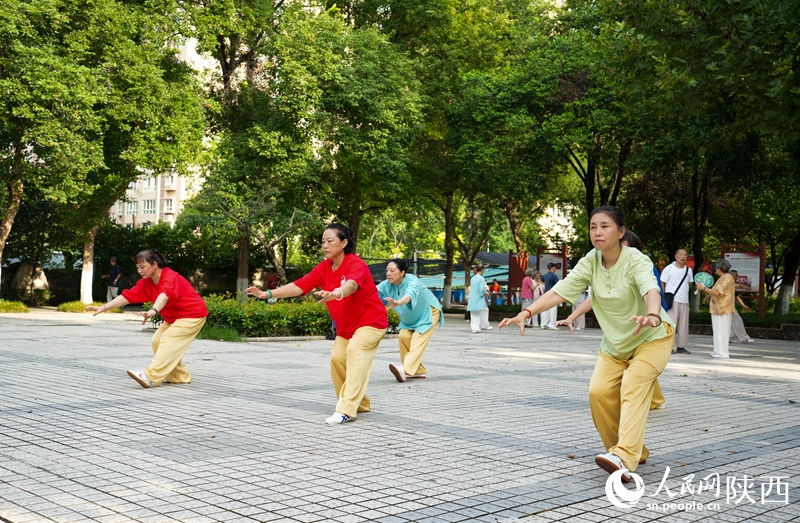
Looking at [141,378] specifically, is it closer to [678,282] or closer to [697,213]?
[678,282]

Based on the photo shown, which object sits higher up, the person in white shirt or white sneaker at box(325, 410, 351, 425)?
the person in white shirt

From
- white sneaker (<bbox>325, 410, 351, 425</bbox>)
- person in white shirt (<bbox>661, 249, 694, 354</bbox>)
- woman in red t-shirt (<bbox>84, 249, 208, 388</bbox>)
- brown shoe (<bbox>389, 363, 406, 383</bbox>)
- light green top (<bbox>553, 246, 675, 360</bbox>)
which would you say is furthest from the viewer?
person in white shirt (<bbox>661, 249, 694, 354</bbox>)

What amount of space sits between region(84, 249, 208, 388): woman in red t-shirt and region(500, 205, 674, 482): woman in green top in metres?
5.09

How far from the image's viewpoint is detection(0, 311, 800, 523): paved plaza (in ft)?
15.5

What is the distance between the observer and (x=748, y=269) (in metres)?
24.9

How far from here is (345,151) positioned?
2942 centimetres

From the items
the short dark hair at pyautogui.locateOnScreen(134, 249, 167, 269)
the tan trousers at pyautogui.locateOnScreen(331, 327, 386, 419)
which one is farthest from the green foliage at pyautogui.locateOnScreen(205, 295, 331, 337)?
the tan trousers at pyautogui.locateOnScreen(331, 327, 386, 419)

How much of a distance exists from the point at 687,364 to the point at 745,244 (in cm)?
2379

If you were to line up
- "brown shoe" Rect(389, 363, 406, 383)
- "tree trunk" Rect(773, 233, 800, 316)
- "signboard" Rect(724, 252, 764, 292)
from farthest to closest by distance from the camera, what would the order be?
"tree trunk" Rect(773, 233, 800, 316)
"signboard" Rect(724, 252, 764, 292)
"brown shoe" Rect(389, 363, 406, 383)

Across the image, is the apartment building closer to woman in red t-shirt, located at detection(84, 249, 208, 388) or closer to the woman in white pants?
the woman in white pants

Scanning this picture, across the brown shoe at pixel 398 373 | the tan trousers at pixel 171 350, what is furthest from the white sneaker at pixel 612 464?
the tan trousers at pixel 171 350

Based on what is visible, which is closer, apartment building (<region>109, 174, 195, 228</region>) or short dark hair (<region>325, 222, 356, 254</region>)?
short dark hair (<region>325, 222, 356, 254</region>)

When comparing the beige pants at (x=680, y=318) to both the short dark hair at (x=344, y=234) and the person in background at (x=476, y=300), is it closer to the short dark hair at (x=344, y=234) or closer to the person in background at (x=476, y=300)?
the person in background at (x=476, y=300)

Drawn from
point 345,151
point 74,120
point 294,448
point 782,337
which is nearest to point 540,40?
point 345,151
